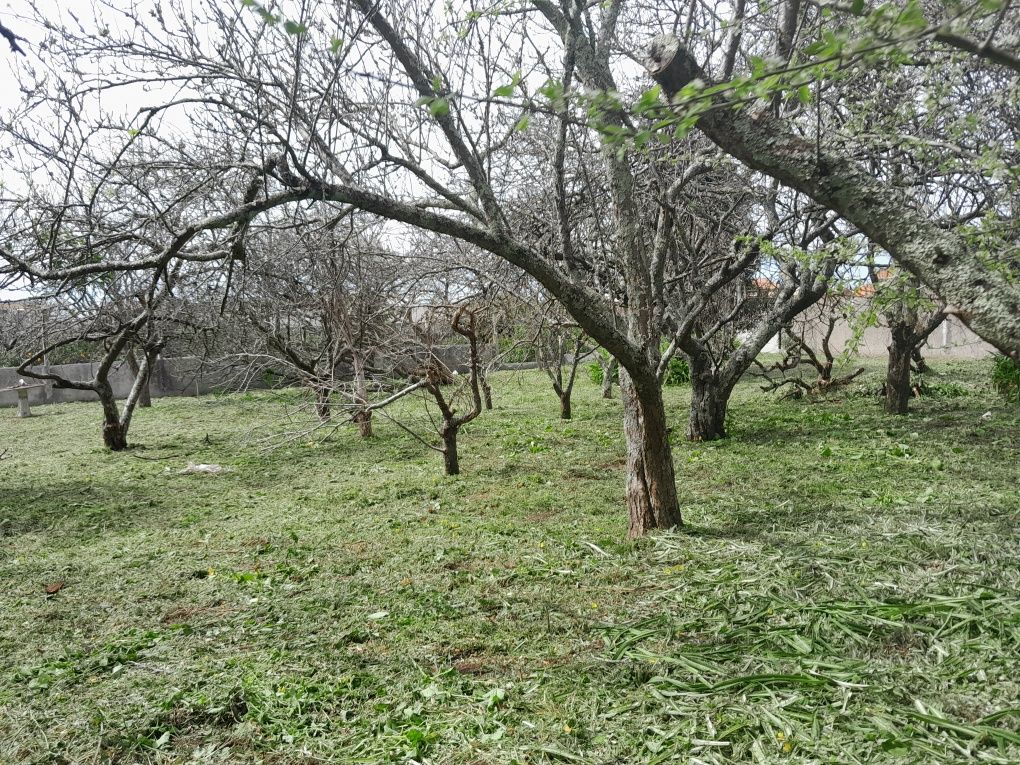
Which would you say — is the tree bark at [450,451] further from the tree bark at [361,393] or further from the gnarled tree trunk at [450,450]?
the tree bark at [361,393]

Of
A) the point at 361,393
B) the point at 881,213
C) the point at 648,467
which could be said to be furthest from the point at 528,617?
the point at 361,393

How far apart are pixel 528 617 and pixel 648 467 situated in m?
1.54

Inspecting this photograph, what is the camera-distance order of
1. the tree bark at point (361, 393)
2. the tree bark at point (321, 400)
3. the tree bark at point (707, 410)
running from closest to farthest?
the tree bark at point (321, 400), the tree bark at point (361, 393), the tree bark at point (707, 410)

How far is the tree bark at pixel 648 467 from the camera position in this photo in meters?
4.84

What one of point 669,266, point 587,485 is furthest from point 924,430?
point 587,485

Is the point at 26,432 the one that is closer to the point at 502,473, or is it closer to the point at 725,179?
the point at 502,473

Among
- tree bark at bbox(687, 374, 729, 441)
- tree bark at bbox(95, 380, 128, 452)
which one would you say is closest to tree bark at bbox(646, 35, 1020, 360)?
tree bark at bbox(687, 374, 729, 441)

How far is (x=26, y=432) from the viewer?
→ 41.8 ft

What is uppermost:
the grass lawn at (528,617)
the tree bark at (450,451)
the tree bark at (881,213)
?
the tree bark at (881,213)

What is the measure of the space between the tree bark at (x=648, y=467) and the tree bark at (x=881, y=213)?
2.22 metres

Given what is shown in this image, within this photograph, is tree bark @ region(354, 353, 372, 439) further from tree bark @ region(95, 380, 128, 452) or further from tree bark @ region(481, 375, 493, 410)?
tree bark @ region(95, 380, 128, 452)

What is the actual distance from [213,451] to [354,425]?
2.30 m

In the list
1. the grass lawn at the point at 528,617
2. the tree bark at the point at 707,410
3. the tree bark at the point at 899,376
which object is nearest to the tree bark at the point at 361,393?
the grass lawn at the point at 528,617

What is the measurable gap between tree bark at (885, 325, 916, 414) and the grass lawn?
2.09m
